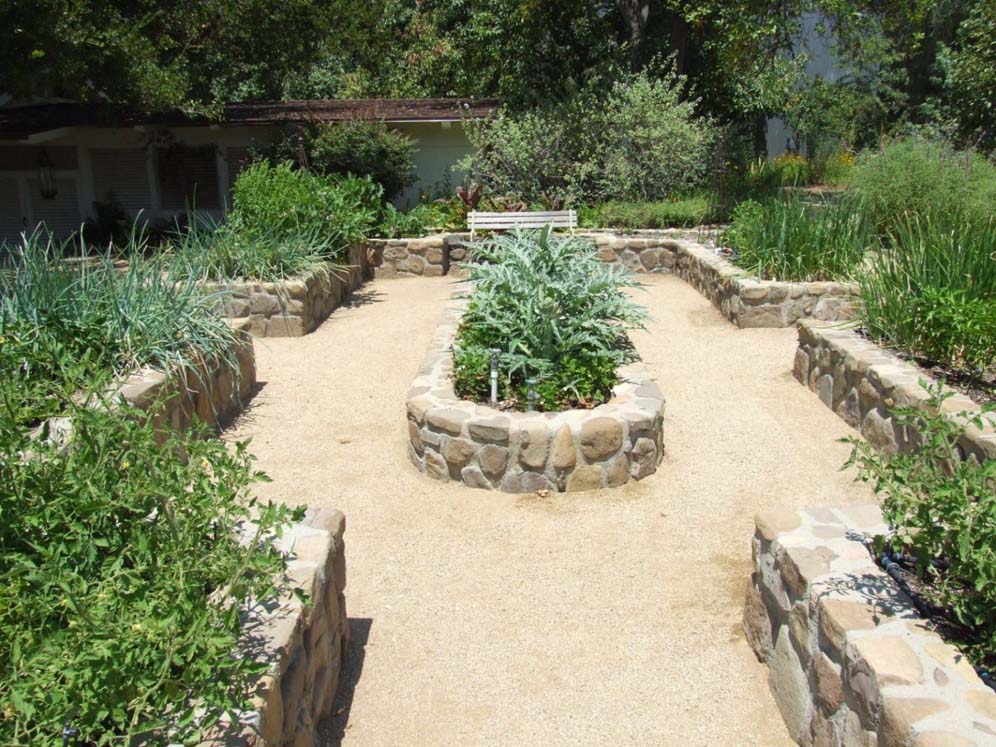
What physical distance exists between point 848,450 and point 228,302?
5.52 meters

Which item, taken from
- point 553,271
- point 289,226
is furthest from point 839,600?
point 289,226

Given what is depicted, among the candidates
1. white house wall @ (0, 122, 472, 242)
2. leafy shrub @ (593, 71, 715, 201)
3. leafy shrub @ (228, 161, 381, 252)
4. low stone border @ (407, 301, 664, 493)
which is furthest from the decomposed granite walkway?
white house wall @ (0, 122, 472, 242)

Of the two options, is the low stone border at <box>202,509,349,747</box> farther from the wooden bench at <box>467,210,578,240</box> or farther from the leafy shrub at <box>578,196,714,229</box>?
the leafy shrub at <box>578,196,714,229</box>

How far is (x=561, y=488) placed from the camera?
4.84m

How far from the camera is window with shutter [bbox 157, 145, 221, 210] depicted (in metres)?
15.1

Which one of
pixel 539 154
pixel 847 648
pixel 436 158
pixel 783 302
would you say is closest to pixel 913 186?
pixel 783 302

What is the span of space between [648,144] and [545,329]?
912 centimetres

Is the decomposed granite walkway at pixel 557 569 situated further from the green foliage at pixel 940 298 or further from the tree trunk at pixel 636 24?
the tree trunk at pixel 636 24

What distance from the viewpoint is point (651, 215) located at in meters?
12.6

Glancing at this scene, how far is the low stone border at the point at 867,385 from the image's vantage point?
466 cm

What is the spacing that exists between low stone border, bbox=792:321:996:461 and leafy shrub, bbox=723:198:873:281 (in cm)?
199

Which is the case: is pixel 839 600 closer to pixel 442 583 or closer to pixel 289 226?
pixel 442 583

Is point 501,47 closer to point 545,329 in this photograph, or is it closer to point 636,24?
point 636,24

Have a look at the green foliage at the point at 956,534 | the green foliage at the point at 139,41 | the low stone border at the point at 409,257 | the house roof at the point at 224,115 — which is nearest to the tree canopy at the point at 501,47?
the green foliage at the point at 139,41
